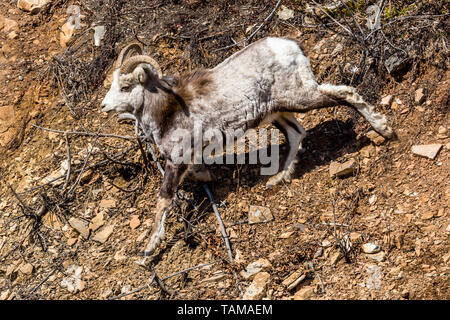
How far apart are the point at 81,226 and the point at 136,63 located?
7.56 feet

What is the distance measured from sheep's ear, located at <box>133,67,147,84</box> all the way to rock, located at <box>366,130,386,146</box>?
9.60 feet

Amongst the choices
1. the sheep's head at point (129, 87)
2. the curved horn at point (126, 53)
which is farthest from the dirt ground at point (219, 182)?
the curved horn at point (126, 53)

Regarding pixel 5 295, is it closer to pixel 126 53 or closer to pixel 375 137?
pixel 126 53

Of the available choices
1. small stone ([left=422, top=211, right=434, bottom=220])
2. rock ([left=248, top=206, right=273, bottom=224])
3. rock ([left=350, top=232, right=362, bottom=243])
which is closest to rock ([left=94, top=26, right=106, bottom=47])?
rock ([left=248, top=206, right=273, bottom=224])

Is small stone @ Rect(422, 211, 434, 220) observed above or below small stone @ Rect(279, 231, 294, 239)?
below

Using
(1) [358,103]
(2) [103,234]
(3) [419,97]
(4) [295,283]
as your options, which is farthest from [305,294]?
(3) [419,97]

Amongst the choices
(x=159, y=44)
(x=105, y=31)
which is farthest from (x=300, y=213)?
(x=105, y=31)

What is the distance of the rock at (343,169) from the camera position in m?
7.38

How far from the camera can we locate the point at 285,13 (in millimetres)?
9445

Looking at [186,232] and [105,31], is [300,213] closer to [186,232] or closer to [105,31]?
[186,232]

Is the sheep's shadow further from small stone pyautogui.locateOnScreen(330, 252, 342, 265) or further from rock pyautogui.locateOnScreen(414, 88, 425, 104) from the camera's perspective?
small stone pyautogui.locateOnScreen(330, 252, 342, 265)

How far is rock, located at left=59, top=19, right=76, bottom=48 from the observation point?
10.1 metres

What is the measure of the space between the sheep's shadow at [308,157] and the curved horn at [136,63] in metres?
1.65

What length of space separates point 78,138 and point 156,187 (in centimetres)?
171
